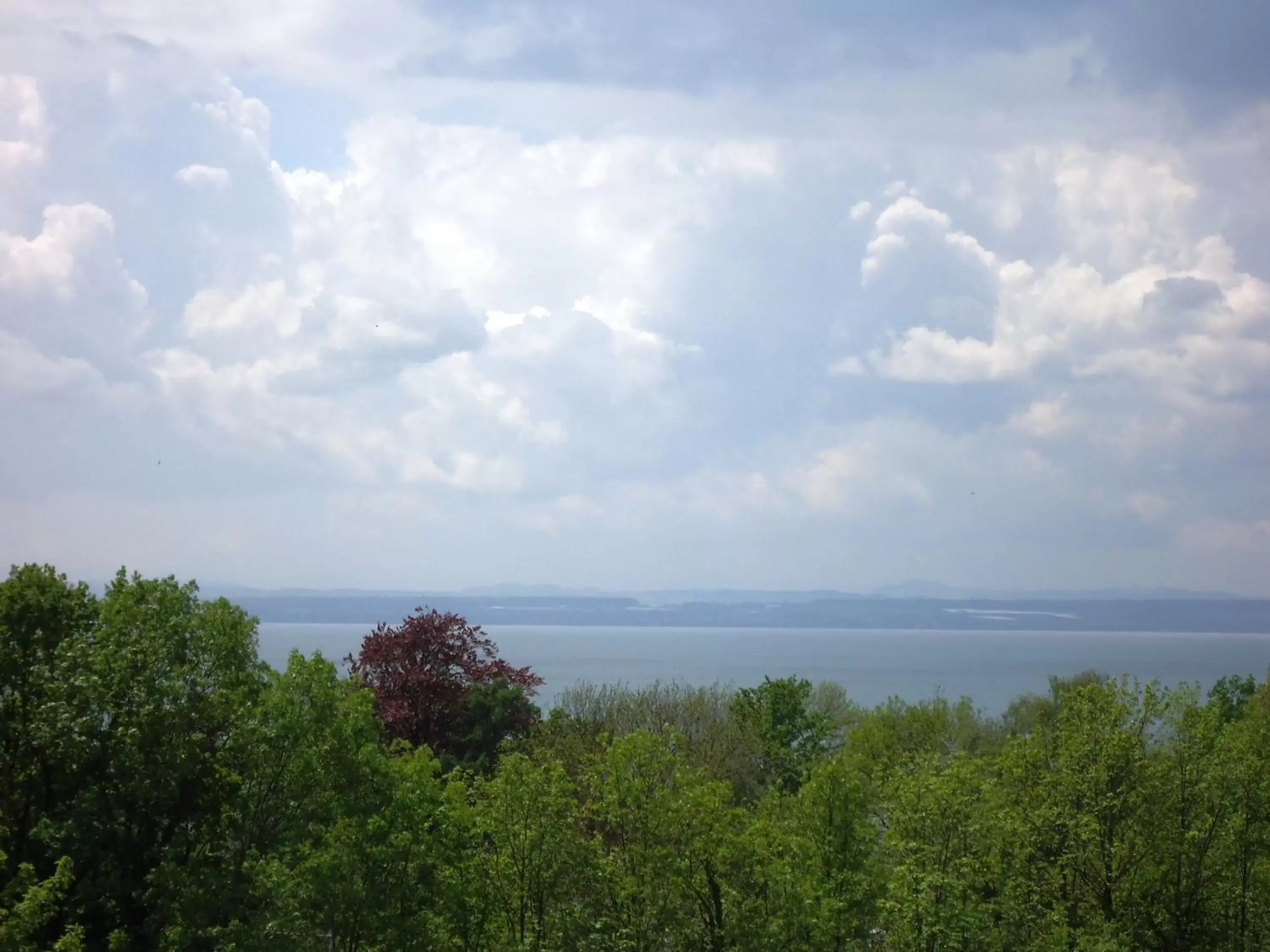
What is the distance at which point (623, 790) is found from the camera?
26.2m

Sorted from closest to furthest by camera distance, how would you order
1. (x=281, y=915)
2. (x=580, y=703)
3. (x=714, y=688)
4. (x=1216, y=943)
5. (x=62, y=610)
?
(x=281, y=915) < (x=62, y=610) < (x=1216, y=943) < (x=580, y=703) < (x=714, y=688)

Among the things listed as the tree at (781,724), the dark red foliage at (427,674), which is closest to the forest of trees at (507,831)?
the dark red foliage at (427,674)

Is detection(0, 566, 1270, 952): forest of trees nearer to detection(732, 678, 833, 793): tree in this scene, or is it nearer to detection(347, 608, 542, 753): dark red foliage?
detection(347, 608, 542, 753): dark red foliage

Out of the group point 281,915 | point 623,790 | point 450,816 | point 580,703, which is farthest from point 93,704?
point 580,703

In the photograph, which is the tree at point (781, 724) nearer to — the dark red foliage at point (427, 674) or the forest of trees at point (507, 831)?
the dark red foliage at point (427, 674)

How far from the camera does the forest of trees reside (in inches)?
917

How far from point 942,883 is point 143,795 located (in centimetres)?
1654

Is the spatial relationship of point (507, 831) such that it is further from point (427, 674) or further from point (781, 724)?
point (781, 724)

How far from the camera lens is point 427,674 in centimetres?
5334

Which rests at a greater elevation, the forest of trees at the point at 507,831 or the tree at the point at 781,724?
the forest of trees at the point at 507,831

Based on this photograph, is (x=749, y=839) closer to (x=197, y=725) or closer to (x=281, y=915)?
(x=281, y=915)

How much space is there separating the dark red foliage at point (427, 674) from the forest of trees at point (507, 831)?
22722mm

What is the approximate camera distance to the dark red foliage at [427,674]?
52.4 m

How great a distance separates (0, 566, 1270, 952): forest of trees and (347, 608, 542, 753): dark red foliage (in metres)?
22.7
